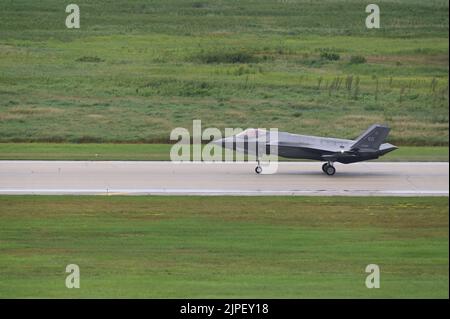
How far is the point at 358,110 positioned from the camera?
51.2 meters

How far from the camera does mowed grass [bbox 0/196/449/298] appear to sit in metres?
16.8

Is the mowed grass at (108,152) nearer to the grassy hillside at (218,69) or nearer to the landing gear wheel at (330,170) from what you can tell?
the grassy hillside at (218,69)

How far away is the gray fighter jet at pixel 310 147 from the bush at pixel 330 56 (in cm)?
2828

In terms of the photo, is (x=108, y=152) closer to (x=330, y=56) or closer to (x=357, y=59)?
(x=330, y=56)

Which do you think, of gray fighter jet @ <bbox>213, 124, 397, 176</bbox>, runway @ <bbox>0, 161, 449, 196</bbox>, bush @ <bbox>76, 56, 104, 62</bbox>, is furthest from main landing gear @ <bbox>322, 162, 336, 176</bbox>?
bush @ <bbox>76, 56, 104, 62</bbox>

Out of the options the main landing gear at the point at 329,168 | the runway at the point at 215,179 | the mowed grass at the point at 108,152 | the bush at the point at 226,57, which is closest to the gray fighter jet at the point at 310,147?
A: the main landing gear at the point at 329,168

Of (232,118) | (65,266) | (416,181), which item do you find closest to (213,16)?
(232,118)

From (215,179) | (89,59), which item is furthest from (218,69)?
(215,179)

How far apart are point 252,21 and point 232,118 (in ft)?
56.1

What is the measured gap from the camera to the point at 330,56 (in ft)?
201

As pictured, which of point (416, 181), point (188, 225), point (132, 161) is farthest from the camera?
point (132, 161)

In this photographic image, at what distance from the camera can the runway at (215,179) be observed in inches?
1170

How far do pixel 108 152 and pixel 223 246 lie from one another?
1959 cm

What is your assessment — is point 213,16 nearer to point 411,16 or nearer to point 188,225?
point 411,16
